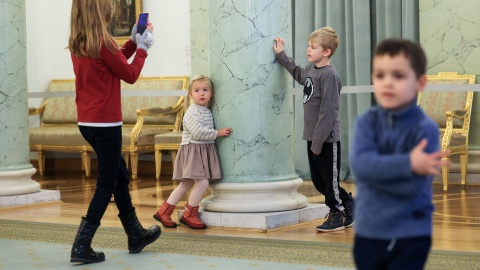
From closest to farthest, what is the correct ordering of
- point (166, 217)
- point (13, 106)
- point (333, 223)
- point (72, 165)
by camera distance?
1. point (333, 223)
2. point (166, 217)
3. point (13, 106)
4. point (72, 165)

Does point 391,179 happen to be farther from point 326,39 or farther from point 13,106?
point 13,106

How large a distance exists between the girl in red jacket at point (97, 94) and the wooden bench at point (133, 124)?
219 inches

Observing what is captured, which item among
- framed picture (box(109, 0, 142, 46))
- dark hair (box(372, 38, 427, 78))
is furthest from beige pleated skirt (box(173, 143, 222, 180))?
framed picture (box(109, 0, 142, 46))

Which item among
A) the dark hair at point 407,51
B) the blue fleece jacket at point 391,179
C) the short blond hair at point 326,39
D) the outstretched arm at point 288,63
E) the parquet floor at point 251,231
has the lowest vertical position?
the parquet floor at point 251,231

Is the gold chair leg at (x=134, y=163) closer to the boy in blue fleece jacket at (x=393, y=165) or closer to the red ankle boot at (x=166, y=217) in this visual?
the red ankle boot at (x=166, y=217)

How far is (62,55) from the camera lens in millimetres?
12344

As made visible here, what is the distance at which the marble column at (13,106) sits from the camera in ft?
24.4

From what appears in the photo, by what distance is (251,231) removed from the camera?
5684 millimetres

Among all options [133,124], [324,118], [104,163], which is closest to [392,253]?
[104,163]

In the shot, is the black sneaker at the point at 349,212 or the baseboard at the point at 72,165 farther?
the baseboard at the point at 72,165

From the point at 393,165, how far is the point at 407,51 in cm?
31

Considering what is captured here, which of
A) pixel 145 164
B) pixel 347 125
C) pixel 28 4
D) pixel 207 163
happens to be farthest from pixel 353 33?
pixel 28 4

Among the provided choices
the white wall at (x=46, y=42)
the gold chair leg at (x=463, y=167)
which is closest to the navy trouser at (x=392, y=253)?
the gold chair leg at (x=463, y=167)

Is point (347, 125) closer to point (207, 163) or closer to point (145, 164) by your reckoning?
point (145, 164)
